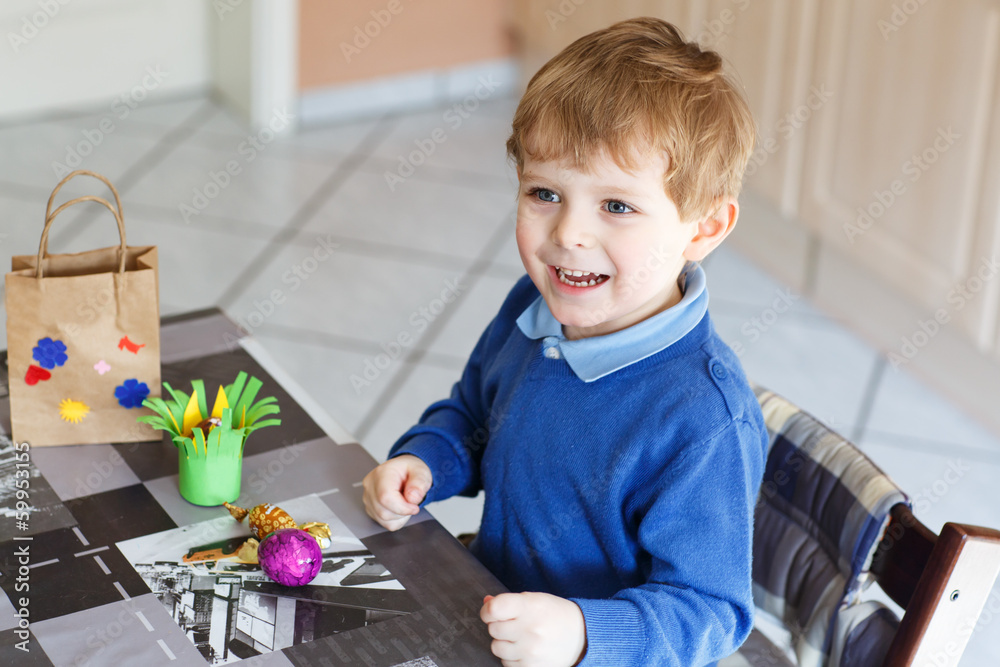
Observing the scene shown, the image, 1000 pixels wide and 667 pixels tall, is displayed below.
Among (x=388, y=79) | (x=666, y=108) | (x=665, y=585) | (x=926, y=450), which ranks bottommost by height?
(x=926, y=450)

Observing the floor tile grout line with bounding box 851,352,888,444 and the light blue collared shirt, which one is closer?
the light blue collared shirt

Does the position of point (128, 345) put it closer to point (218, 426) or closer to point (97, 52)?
point (218, 426)

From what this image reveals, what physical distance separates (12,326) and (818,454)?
79 cm

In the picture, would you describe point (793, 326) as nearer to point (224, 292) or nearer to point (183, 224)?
point (224, 292)

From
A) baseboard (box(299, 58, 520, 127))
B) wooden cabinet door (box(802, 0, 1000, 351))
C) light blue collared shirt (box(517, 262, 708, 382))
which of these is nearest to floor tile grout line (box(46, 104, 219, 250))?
baseboard (box(299, 58, 520, 127))

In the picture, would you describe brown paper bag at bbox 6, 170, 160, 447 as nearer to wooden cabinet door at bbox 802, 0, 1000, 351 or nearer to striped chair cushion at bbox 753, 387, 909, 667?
striped chair cushion at bbox 753, 387, 909, 667

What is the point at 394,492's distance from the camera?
988 millimetres

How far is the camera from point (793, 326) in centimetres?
271

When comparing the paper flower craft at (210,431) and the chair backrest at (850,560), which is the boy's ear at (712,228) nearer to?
the chair backrest at (850,560)

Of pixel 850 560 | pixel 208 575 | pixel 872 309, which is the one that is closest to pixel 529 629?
pixel 208 575

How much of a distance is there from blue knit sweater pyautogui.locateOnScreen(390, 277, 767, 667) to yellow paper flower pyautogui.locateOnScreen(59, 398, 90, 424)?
31 cm

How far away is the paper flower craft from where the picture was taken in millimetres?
987

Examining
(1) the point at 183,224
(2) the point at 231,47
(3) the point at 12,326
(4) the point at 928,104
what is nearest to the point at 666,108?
(3) the point at 12,326

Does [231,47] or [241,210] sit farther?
[231,47]
